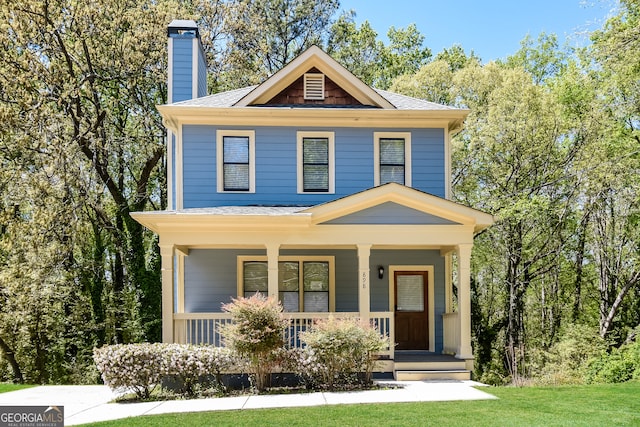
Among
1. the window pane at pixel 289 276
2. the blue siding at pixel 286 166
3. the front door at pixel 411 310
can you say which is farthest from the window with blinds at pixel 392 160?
the window pane at pixel 289 276

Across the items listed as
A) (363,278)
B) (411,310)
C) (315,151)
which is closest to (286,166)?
(315,151)

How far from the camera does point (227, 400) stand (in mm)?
10102

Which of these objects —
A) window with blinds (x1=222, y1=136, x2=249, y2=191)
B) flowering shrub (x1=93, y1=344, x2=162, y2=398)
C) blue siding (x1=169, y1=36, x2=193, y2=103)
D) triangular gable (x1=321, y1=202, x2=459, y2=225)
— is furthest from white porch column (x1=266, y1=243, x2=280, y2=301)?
blue siding (x1=169, y1=36, x2=193, y2=103)

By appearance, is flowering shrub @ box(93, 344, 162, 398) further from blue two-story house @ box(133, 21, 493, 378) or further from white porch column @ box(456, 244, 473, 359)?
white porch column @ box(456, 244, 473, 359)

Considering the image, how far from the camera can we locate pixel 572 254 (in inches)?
864

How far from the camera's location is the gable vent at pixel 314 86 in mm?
15031

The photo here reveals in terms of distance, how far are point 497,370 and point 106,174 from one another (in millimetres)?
14885

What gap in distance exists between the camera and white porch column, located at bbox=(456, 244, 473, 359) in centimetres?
1247

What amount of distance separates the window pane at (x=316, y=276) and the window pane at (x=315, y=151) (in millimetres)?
2520

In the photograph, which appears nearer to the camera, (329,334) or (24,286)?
(329,334)

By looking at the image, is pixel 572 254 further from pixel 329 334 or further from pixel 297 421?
pixel 297 421

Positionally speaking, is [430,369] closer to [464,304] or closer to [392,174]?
[464,304]

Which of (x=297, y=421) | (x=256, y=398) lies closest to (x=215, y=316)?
(x=256, y=398)

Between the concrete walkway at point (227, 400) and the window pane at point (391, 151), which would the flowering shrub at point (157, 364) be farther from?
the window pane at point (391, 151)
